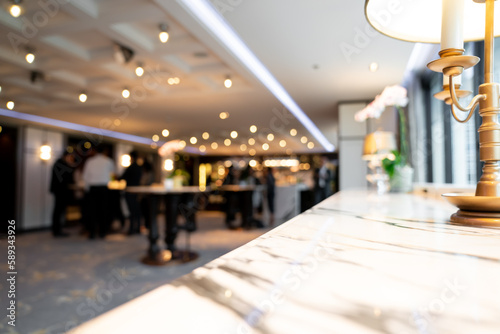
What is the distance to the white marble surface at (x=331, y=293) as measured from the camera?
250 millimetres

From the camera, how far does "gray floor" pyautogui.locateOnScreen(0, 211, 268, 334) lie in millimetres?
2323

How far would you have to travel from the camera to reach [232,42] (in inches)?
144

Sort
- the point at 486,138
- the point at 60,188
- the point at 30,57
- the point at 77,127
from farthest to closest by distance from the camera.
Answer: the point at 77,127
the point at 60,188
the point at 30,57
the point at 486,138

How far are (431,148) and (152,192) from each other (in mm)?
4283

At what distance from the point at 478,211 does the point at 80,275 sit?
12.2ft

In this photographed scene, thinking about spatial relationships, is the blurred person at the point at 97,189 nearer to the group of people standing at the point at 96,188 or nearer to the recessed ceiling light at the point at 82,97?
the group of people standing at the point at 96,188

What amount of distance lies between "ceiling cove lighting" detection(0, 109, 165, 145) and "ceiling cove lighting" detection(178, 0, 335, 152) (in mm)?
5684

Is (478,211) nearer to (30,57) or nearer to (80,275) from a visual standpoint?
(80,275)

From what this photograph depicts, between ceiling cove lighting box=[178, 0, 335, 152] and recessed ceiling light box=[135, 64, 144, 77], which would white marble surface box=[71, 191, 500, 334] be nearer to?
ceiling cove lighting box=[178, 0, 335, 152]

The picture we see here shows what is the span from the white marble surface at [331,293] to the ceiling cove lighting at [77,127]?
816 centimetres

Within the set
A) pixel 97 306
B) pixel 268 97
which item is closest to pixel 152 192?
pixel 97 306

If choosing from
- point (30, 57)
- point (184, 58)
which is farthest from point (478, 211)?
point (30, 57)

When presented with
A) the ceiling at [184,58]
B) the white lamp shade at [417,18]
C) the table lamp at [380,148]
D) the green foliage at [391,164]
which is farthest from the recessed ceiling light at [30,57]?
the white lamp shade at [417,18]

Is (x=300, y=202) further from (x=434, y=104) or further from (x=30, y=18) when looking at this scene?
(x=30, y=18)
